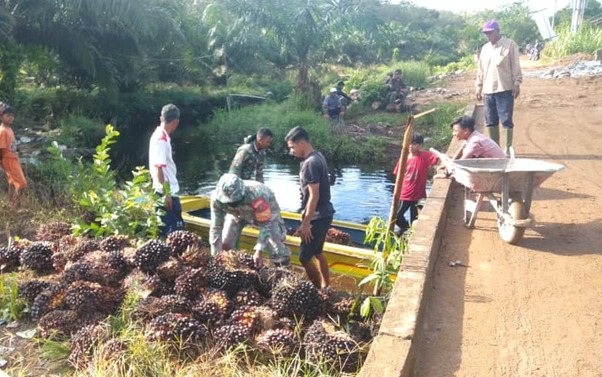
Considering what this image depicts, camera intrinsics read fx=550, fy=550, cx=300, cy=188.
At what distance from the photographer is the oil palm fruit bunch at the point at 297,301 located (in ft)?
13.7

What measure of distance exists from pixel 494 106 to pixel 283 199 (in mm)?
6300

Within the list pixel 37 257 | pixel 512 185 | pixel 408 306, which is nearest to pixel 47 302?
Answer: pixel 37 257

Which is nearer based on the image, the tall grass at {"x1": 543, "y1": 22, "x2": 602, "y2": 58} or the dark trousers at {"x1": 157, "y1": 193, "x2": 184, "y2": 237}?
the dark trousers at {"x1": 157, "y1": 193, "x2": 184, "y2": 237}

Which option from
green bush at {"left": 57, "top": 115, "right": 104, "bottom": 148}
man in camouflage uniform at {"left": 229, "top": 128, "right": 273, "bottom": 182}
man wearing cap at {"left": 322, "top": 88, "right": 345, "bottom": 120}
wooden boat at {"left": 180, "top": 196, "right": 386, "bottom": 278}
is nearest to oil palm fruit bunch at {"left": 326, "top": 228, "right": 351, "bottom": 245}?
wooden boat at {"left": 180, "top": 196, "right": 386, "bottom": 278}

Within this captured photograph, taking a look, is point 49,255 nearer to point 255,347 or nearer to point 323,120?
point 255,347

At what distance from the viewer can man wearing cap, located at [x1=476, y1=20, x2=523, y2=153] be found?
7172mm

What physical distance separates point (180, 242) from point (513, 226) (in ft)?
9.97

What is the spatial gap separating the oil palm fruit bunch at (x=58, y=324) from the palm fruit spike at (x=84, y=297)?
8cm

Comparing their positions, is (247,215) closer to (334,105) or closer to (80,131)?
(334,105)

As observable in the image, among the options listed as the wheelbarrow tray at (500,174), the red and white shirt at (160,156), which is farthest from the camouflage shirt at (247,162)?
the wheelbarrow tray at (500,174)

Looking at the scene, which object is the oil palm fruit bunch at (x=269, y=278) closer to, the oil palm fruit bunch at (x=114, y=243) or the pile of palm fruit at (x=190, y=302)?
the pile of palm fruit at (x=190, y=302)

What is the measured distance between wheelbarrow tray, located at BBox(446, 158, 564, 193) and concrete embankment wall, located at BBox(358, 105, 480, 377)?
479 millimetres

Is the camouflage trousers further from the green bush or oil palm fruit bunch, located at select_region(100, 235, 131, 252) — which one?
the green bush

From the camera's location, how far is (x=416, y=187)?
7238 millimetres
